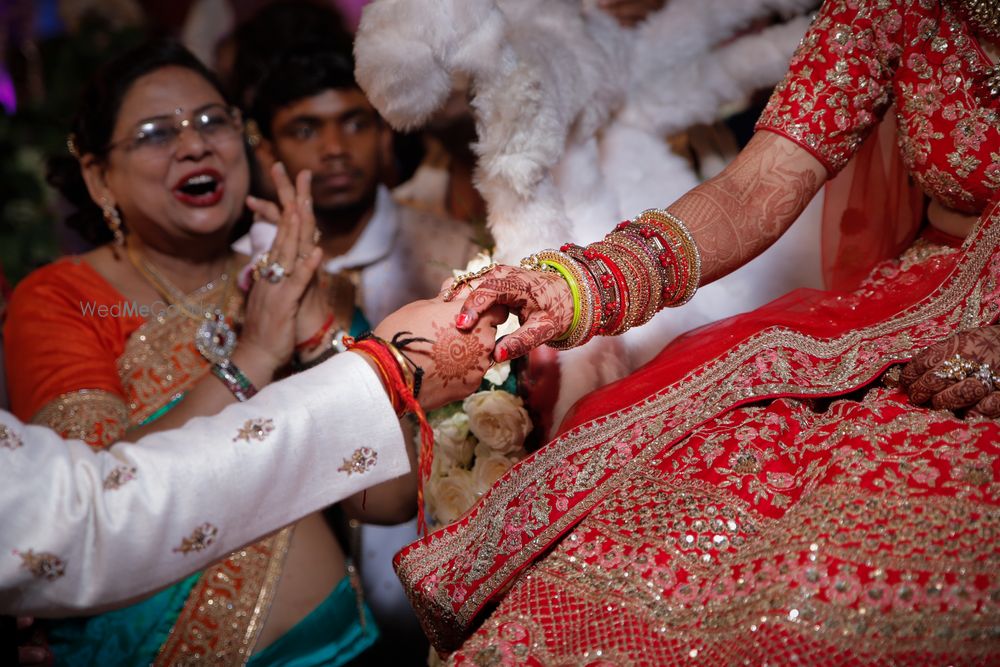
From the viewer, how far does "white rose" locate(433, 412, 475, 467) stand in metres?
1.39

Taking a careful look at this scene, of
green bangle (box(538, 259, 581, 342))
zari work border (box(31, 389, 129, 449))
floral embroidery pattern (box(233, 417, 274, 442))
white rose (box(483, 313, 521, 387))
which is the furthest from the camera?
zari work border (box(31, 389, 129, 449))

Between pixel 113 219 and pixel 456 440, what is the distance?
871 millimetres

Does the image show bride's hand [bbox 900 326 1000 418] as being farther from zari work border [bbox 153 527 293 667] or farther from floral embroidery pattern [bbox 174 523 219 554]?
zari work border [bbox 153 527 293 667]

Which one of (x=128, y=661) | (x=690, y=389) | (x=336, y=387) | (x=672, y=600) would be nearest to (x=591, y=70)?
(x=690, y=389)

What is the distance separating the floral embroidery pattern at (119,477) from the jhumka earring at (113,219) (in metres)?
1.05

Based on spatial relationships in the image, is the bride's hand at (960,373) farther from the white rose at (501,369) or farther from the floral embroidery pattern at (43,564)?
the floral embroidery pattern at (43,564)

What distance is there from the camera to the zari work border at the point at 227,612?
1.56 metres

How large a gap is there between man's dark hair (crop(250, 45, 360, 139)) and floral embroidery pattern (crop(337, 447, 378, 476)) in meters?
1.40

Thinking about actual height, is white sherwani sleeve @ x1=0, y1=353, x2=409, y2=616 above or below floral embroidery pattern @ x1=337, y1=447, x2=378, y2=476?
above

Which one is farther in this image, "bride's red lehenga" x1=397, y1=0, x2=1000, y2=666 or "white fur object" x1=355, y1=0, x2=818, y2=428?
"white fur object" x1=355, y1=0, x2=818, y2=428

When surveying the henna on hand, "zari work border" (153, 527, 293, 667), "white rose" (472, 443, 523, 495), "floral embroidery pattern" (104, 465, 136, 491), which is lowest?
"zari work border" (153, 527, 293, 667)

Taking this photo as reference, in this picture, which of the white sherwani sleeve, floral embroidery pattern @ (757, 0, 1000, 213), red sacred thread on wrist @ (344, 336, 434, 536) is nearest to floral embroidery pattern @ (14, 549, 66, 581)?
the white sherwani sleeve

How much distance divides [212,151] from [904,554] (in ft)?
4.69

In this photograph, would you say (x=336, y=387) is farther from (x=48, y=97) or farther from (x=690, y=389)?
(x=48, y=97)
